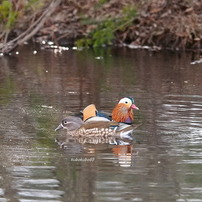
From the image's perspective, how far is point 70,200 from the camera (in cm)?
811

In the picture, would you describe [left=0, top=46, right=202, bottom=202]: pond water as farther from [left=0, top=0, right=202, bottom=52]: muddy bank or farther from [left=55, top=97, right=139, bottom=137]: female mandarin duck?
[left=0, top=0, right=202, bottom=52]: muddy bank

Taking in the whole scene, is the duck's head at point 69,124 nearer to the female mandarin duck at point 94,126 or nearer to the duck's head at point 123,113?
the female mandarin duck at point 94,126

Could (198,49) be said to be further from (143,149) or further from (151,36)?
(143,149)

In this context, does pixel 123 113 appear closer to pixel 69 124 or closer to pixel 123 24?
pixel 69 124

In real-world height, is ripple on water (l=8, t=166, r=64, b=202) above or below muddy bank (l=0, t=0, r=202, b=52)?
below

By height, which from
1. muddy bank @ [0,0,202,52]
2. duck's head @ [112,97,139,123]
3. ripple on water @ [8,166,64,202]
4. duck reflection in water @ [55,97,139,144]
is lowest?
ripple on water @ [8,166,64,202]

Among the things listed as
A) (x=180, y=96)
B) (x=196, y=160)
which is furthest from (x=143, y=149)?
(x=180, y=96)

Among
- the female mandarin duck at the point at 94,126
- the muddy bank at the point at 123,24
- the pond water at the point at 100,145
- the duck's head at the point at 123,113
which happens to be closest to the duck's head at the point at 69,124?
the female mandarin duck at the point at 94,126

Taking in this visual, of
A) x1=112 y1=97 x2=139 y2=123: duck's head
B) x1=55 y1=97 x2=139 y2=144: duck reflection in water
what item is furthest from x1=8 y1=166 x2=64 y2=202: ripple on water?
x1=112 y1=97 x2=139 y2=123: duck's head

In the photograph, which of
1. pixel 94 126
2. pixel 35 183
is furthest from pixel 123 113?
pixel 35 183

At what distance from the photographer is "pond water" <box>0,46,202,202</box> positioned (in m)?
8.60

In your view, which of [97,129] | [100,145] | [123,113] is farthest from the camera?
[123,113]

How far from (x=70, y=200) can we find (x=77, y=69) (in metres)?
10.6

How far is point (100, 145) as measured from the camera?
1073 cm
